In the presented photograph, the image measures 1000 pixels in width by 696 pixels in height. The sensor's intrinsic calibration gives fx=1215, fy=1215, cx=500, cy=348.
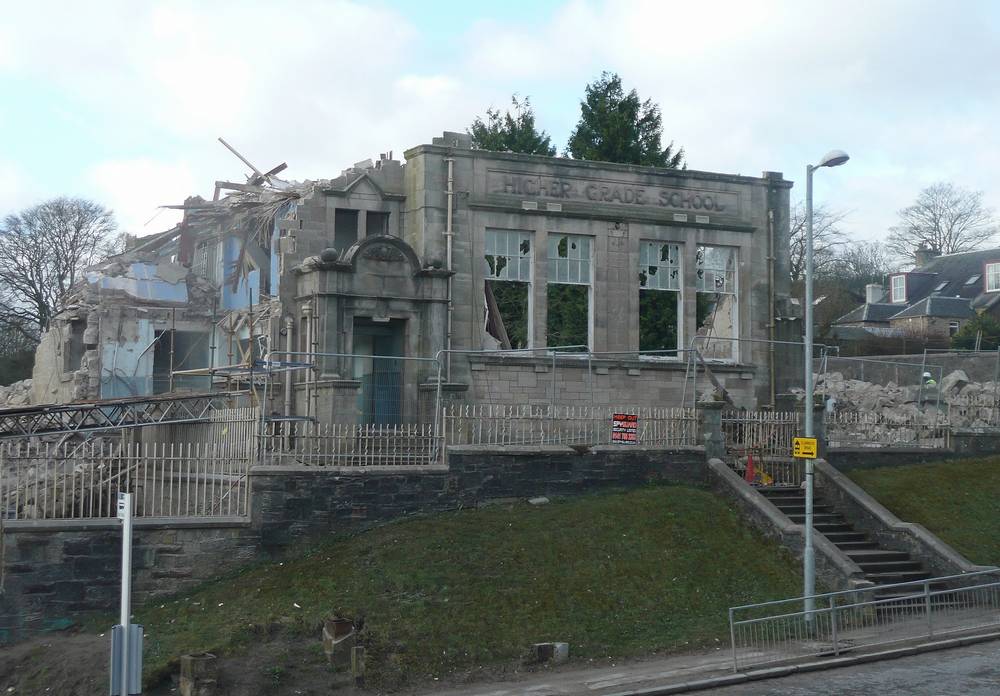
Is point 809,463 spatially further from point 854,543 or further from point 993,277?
point 993,277

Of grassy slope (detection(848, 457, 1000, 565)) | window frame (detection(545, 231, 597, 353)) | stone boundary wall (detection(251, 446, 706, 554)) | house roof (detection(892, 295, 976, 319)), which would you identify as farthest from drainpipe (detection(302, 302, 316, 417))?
house roof (detection(892, 295, 976, 319))

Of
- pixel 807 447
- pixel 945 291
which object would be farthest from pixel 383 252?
pixel 945 291

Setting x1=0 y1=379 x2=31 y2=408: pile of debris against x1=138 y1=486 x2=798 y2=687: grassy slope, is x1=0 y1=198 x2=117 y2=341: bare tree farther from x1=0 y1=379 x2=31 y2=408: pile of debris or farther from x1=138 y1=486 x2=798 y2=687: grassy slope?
x1=138 y1=486 x2=798 y2=687: grassy slope

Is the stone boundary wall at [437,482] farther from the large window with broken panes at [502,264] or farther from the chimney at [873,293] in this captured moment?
the chimney at [873,293]

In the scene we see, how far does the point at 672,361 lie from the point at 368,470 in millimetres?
11080

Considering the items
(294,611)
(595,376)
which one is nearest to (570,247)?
(595,376)

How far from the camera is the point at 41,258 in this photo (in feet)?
176

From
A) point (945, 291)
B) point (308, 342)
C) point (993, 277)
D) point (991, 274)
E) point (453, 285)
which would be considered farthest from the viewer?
point (945, 291)

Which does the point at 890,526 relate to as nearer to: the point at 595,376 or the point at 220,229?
the point at 595,376

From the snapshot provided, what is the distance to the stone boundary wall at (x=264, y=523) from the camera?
1877 centimetres

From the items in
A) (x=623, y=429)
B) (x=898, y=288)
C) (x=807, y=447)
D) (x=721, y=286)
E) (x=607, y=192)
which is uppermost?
(x=898, y=288)

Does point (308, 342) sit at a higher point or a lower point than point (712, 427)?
higher

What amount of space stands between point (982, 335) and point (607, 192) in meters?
29.9

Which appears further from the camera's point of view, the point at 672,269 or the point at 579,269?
the point at 672,269
